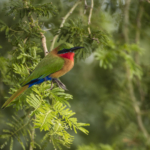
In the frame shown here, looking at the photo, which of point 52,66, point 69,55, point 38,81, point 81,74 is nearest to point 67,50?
point 69,55

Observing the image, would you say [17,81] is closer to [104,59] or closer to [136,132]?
[104,59]

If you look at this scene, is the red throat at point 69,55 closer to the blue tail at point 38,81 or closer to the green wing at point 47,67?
the green wing at point 47,67

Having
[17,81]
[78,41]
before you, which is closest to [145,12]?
[78,41]

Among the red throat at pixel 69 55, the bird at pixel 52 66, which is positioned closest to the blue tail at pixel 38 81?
the bird at pixel 52 66

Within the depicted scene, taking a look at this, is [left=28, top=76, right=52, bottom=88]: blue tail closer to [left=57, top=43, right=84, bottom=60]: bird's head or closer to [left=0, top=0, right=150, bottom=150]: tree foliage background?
[left=0, top=0, right=150, bottom=150]: tree foliage background

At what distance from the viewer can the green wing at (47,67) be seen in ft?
6.15

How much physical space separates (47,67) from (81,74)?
7.08 ft

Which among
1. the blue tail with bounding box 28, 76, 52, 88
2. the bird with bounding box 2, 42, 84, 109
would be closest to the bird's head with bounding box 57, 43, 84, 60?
the bird with bounding box 2, 42, 84, 109

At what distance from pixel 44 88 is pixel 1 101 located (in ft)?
5.80

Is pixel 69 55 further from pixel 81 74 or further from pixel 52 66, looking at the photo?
pixel 81 74

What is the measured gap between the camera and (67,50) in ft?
7.09

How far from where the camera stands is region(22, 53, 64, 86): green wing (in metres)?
1.87

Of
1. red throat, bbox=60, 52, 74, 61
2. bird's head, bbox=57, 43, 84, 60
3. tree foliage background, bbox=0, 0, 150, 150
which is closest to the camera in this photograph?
tree foliage background, bbox=0, 0, 150, 150

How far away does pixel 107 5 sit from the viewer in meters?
3.14
